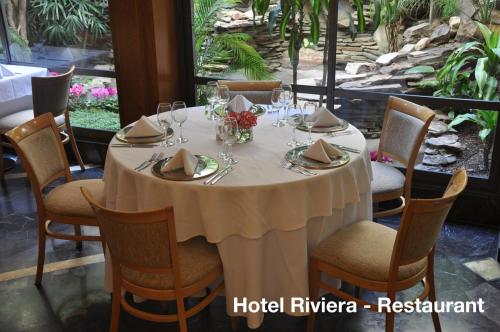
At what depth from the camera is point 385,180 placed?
3.00 metres

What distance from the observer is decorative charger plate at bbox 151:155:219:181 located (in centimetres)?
224

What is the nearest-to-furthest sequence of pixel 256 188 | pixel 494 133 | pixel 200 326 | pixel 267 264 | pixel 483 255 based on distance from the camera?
pixel 256 188 < pixel 267 264 < pixel 200 326 < pixel 483 255 < pixel 494 133

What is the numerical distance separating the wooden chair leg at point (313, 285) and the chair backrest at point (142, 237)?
0.63 metres

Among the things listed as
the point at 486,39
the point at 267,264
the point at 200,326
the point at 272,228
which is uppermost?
the point at 486,39

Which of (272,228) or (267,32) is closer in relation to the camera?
(272,228)

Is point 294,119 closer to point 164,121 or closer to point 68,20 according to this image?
point 164,121

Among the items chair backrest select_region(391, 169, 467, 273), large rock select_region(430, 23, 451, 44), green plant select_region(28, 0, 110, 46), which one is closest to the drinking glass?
chair backrest select_region(391, 169, 467, 273)

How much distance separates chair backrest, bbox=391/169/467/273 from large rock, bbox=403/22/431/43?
1.65m

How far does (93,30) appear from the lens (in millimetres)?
4441

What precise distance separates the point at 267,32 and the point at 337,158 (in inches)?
73.0

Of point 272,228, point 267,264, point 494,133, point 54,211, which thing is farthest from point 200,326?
point 494,133

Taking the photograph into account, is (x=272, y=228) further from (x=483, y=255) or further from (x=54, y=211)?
(x=483, y=255)

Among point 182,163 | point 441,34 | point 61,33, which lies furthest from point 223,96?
point 61,33

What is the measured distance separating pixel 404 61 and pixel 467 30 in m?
0.43
